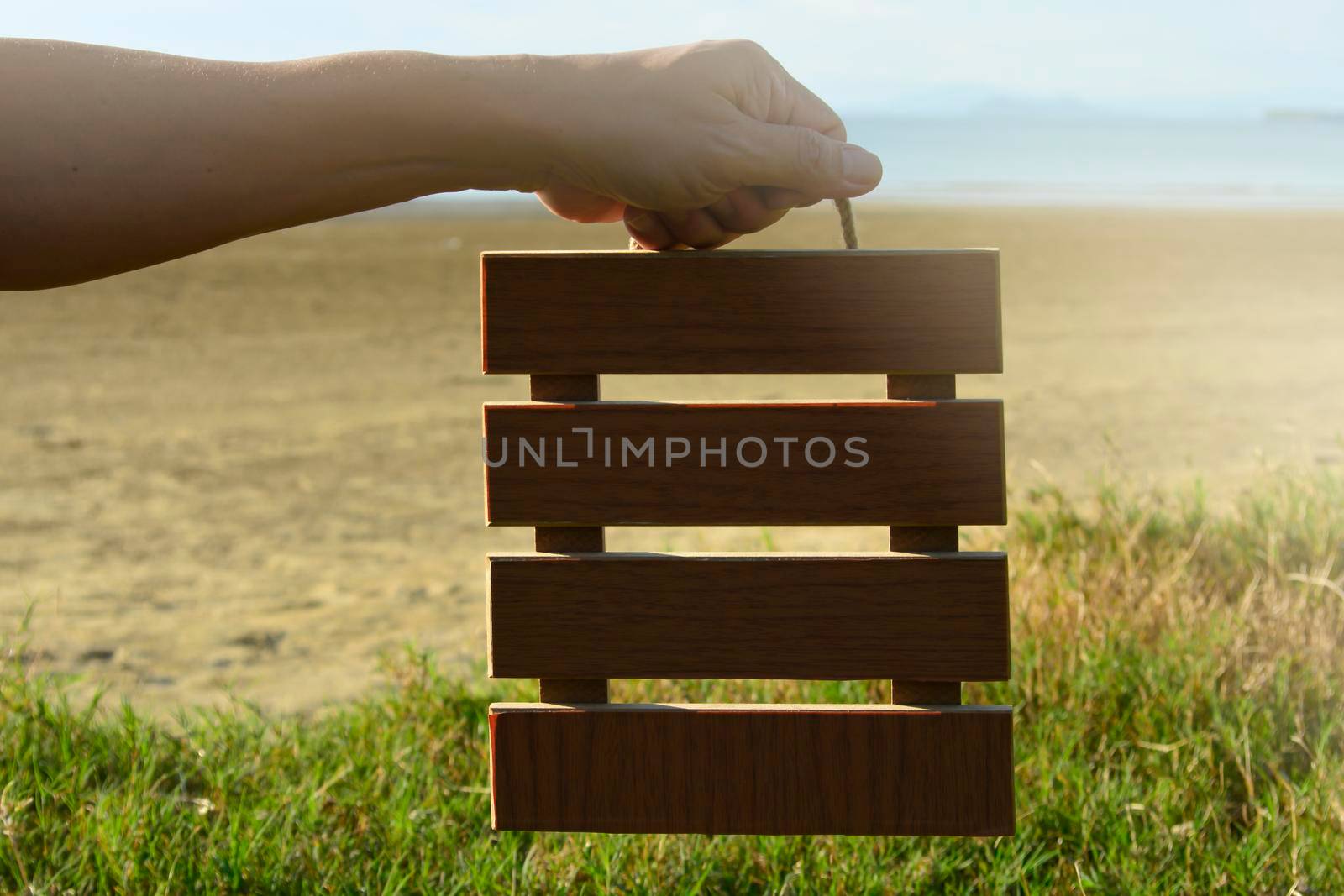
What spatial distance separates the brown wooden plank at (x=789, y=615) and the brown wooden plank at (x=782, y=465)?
69mm

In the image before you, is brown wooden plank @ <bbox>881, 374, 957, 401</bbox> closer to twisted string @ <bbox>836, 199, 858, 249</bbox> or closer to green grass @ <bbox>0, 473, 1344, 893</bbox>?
twisted string @ <bbox>836, 199, 858, 249</bbox>

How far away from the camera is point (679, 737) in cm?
192

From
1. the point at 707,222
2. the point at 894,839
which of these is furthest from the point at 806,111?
the point at 894,839

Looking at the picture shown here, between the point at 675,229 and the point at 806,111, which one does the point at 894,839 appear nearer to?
the point at 675,229

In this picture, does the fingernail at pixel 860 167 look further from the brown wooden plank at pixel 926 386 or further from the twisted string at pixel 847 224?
the brown wooden plank at pixel 926 386

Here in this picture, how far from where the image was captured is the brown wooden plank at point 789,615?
6.18ft

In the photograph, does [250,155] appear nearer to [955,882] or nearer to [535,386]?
[535,386]

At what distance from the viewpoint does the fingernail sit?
1.88 metres

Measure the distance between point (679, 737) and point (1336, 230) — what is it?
18.8 metres

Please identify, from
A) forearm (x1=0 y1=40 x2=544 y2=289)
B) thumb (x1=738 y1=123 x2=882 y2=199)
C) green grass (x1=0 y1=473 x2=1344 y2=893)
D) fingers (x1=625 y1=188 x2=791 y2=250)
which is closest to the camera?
forearm (x1=0 y1=40 x2=544 y2=289)

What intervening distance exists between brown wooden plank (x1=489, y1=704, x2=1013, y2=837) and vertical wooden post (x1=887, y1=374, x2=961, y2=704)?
0.03m

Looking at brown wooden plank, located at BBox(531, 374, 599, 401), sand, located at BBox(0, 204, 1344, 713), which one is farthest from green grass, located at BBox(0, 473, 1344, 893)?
brown wooden plank, located at BBox(531, 374, 599, 401)

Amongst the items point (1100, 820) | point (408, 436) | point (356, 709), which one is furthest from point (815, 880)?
point (408, 436)

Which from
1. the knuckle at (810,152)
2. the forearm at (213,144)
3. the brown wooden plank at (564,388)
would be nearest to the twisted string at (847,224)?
the knuckle at (810,152)
